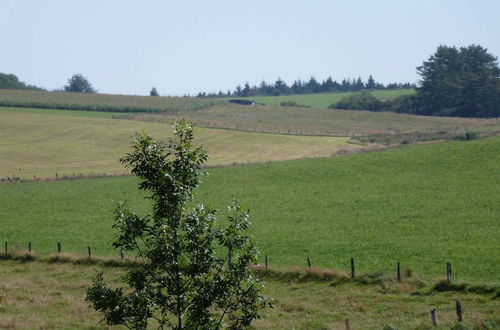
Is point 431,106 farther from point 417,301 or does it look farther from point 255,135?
point 417,301

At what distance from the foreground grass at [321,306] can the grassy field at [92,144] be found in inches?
1746

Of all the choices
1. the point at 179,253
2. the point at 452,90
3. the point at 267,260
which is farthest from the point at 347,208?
the point at 452,90

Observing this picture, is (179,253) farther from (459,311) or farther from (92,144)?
(92,144)

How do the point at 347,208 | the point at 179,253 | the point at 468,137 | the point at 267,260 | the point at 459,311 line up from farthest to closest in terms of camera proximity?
the point at 468,137, the point at 347,208, the point at 267,260, the point at 459,311, the point at 179,253

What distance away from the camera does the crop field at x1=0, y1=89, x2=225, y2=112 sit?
440 ft

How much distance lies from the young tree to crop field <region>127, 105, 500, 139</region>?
82.2m

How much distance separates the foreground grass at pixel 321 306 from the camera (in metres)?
25.6

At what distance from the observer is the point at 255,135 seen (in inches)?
3878

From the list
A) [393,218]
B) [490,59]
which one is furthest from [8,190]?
[490,59]

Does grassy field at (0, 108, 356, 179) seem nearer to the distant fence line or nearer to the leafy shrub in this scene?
the leafy shrub

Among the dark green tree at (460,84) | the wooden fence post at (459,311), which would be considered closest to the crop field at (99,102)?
the dark green tree at (460,84)

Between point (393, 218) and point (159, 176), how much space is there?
32.8m

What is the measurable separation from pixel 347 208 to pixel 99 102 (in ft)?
318

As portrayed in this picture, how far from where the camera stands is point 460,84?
140500mm
